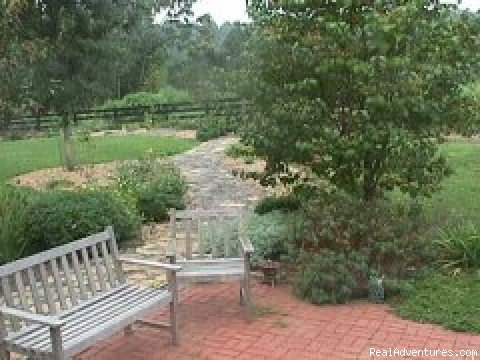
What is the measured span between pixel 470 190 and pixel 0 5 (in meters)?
8.17

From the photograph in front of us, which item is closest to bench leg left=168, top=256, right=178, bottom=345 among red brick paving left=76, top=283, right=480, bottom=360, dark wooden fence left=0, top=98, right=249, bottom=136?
red brick paving left=76, top=283, right=480, bottom=360

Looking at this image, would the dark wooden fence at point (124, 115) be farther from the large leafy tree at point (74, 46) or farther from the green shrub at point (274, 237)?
the green shrub at point (274, 237)

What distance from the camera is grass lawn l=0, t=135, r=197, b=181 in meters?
18.0

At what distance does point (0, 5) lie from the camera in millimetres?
9273

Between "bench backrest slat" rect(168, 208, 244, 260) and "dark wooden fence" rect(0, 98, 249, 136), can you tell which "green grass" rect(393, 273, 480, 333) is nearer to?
"bench backrest slat" rect(168, 208, 244, 260)

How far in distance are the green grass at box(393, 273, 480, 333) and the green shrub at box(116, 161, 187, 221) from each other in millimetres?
4671

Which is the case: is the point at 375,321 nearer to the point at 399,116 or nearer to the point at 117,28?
the point at 399,116

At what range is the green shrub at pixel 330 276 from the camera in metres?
6.55

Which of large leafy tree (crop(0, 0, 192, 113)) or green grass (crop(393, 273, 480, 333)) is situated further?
large leafy tree (crop(0, 0, 192, 113))

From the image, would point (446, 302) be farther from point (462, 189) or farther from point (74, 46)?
point (74, 46)

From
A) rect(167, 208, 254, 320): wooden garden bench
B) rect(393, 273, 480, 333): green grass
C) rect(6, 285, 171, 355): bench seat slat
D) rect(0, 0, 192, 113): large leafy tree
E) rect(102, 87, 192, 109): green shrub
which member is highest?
rect(0, 0, 192, 113): large leafy tree

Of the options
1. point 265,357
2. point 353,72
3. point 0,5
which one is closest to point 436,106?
point 353,72

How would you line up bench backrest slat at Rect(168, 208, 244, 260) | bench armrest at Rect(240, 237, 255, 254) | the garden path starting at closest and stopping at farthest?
bench armrest at Rect(240, 237, 255, 254) < bench backrest slat at Rect(168, 208, 244, 260) < the garden path

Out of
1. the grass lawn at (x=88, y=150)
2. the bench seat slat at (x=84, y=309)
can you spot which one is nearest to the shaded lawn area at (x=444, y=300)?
the bench seat slat at (x=84, y=309)
